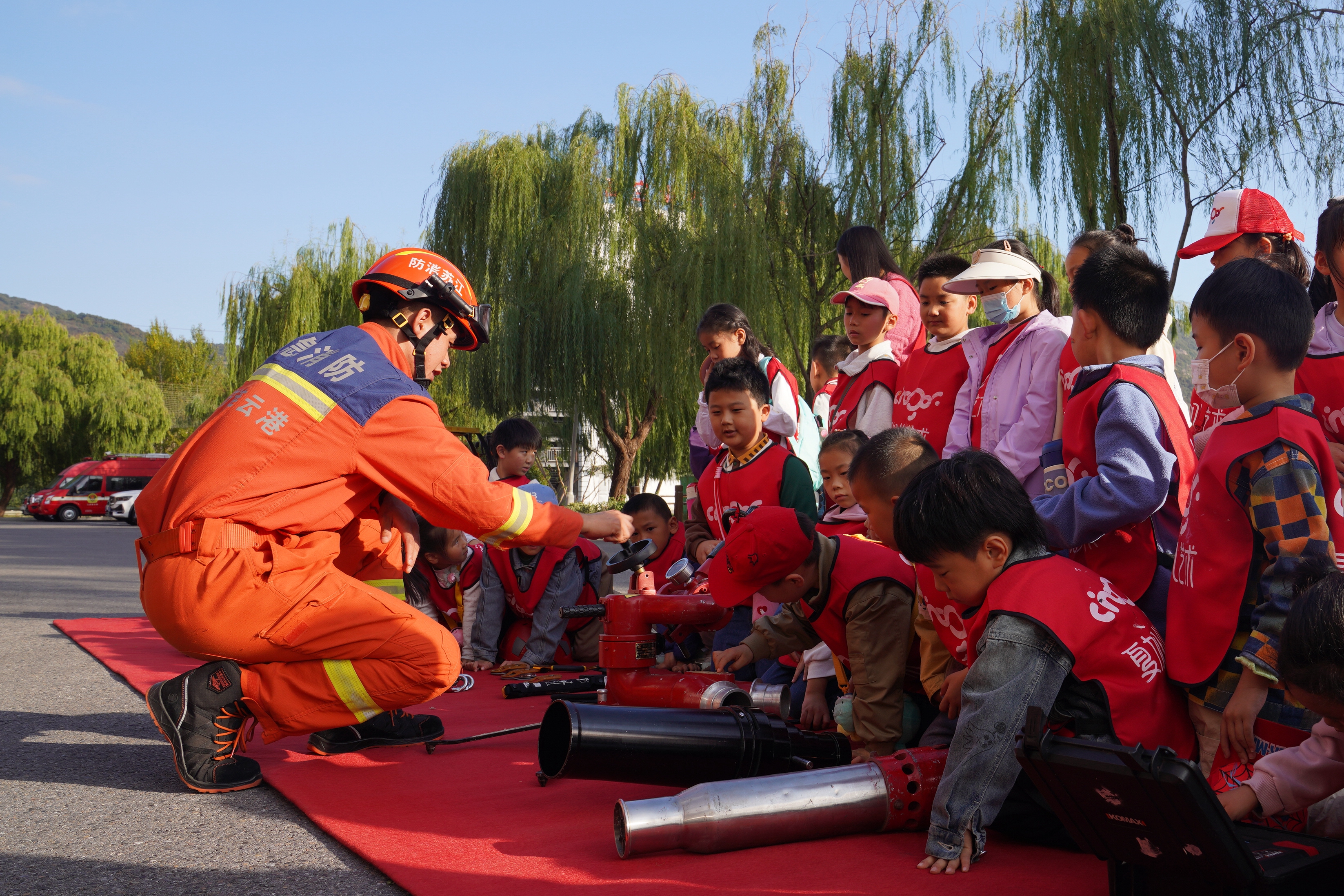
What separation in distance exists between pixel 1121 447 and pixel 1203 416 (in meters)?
0.84

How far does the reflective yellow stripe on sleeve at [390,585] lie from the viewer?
3.65m

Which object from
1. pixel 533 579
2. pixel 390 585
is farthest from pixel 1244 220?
pixel 533 579

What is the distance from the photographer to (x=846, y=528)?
4113mm

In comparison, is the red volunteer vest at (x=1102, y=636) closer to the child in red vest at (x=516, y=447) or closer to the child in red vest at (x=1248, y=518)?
the child in red vest at (x=1248, y=518)

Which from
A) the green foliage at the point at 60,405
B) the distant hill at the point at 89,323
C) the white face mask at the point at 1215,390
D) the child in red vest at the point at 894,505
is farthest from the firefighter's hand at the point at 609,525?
the distant hill at the point at 89,323

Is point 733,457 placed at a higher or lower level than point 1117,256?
lower

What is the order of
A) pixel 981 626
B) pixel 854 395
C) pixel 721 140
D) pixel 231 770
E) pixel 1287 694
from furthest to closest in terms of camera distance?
pixel 721 140 → pixel 854 395 → pixel 231 770 → pixel 981 626 → pixel 1287 694

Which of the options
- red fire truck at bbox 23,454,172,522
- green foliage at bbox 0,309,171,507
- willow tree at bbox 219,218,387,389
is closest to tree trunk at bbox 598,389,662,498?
willow tree at bbox 219,218,387,389

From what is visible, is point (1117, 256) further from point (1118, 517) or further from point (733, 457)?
point (733, 457)

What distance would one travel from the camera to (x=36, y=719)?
388 cm

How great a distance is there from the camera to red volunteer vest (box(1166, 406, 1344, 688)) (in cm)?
213

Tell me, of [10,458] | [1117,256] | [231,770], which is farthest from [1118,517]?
[10,458]

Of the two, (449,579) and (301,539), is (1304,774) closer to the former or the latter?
(301,539)

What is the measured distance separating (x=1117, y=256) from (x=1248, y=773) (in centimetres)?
135
